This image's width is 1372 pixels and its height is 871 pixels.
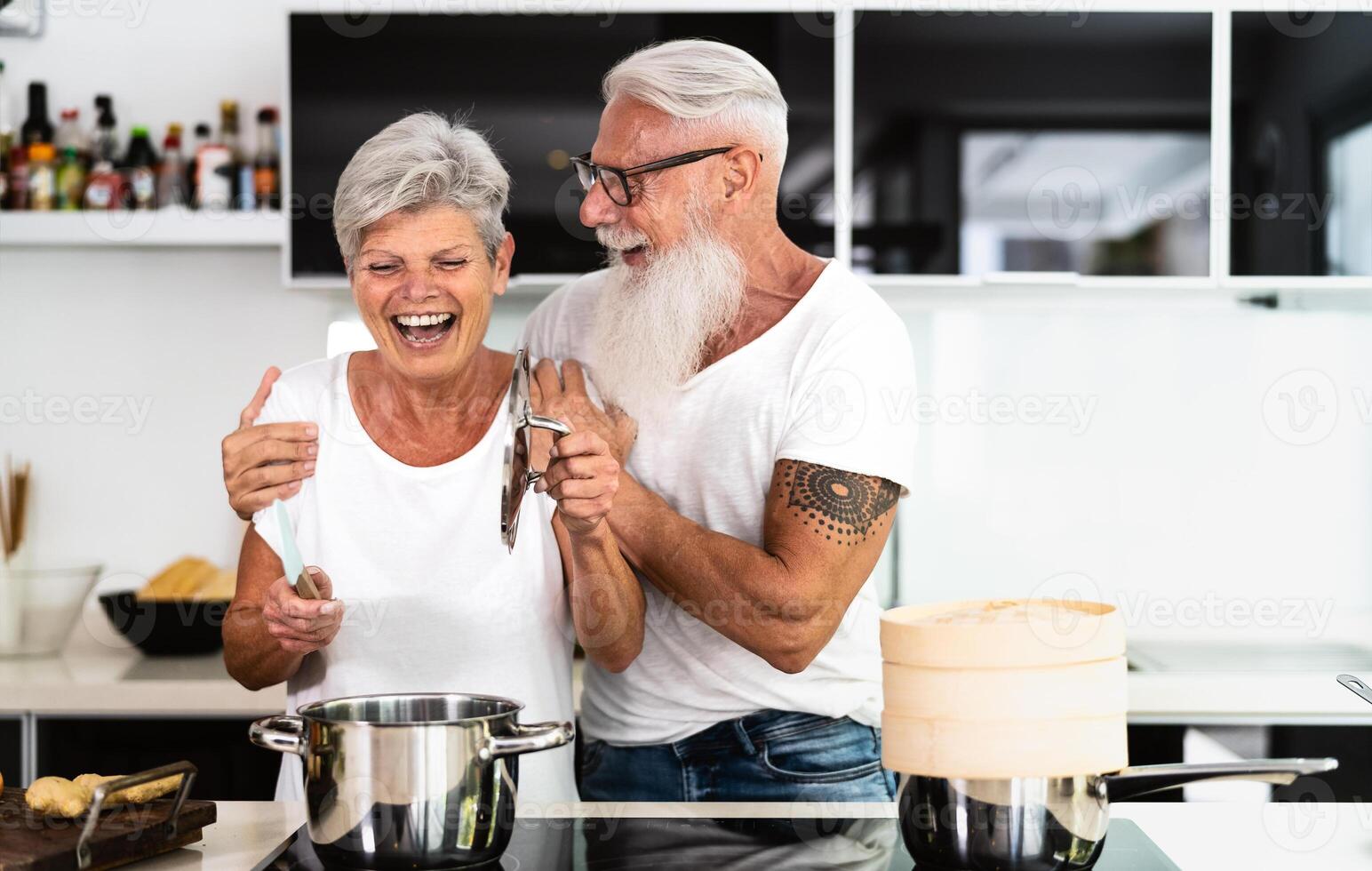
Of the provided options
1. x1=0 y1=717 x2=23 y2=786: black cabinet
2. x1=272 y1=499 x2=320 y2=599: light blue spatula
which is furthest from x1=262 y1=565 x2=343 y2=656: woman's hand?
x1=0 y1=717 x2=23 y2=786: black cabinet

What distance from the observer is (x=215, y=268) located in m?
2.80

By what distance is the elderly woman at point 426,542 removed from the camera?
1.44 metres

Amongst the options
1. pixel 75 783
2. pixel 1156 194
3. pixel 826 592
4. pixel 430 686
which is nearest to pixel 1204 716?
pixel 1156 194

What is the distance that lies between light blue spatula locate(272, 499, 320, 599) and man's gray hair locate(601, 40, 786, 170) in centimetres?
64

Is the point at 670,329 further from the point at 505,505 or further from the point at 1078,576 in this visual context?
the point at 1078,576

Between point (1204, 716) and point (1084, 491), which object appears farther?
point (1084, 491)

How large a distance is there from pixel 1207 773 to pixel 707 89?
96 cm

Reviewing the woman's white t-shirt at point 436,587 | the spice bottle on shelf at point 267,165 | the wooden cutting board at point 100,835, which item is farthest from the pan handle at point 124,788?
the spice bottle on shelf at point 267,165

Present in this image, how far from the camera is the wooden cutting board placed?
3.25ft

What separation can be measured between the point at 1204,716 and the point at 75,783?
185 centimetres

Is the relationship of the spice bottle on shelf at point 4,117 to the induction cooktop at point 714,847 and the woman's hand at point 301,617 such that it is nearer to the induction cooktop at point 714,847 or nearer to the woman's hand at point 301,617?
the woman's hand at point 301,617

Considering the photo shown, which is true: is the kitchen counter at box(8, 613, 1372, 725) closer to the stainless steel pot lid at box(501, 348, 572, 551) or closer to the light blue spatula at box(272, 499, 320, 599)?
the light blue spatula at box(272, 499, 320, 599)

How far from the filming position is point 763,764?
147 centimetres

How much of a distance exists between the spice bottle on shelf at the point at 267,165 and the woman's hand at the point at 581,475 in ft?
4.99
